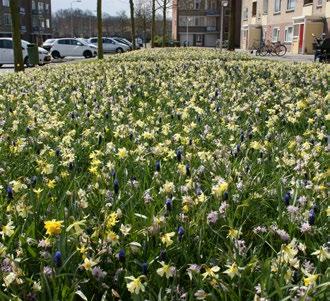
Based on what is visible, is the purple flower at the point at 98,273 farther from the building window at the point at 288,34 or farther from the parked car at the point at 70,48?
the building window at the point at 288,34

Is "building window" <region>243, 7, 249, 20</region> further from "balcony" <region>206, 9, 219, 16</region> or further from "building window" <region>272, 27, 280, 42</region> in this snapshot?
"balcony" <region>206, 9, 219, 16</region>

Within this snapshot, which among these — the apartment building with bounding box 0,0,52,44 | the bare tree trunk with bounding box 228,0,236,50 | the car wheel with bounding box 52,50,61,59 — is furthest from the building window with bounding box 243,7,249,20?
the bare tree trunk with bounding box 228,0,236,50

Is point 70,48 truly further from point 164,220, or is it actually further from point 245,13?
point 164,220

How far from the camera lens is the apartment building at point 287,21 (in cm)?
4631

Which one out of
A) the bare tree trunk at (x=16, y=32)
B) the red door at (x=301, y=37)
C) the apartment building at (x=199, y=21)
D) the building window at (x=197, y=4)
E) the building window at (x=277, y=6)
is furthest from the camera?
the building window at (x=197, y=4)

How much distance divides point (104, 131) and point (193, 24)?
92.2m

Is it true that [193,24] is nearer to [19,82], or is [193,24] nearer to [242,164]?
[19,82]

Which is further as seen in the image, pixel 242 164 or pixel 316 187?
pixel 242 164

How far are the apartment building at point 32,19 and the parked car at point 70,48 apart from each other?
44.6m

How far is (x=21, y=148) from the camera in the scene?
421 cm

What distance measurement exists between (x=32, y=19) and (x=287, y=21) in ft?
197

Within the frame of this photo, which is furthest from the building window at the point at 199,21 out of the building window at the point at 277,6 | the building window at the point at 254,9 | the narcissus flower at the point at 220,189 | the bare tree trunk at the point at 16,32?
the narcissus flower at the point at 220,189

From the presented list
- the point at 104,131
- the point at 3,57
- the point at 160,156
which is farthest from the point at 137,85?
the point at 3,57

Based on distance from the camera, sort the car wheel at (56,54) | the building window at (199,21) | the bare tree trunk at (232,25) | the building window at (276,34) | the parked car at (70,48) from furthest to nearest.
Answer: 1. the building window at (199,21)
2. the building window at (276,34)
3. the car wheel at (56,54)
4. the parked car at (70,48)
5. the bare tree trunk at (232,25)
